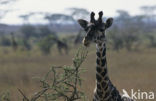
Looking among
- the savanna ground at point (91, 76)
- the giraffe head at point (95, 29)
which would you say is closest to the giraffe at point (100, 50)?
the giraffe head at point (95, 29)

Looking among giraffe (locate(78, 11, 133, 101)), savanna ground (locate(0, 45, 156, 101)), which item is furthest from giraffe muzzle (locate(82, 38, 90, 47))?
savanna ground (locate(0, 45, 156, 101))

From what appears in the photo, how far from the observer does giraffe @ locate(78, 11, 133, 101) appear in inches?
156

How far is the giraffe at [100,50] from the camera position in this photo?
397cm

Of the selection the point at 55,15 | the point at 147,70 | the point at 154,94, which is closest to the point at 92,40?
the point at 154,94

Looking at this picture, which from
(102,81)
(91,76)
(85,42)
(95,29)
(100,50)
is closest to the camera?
(85,42)

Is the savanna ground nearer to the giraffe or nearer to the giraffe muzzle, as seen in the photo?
the giraffe

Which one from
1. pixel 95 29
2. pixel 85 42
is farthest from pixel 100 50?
pixel 85 42

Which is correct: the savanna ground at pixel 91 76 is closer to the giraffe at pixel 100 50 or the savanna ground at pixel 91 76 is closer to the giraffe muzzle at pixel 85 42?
the giraffe at pixel 100 50

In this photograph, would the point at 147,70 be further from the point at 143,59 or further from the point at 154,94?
the point at 154,94

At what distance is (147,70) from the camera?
13.8 meters

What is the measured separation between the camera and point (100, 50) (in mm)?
4203

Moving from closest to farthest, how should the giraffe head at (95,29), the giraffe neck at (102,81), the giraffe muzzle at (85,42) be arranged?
the giraffe muzzle at (85,42) → the giraffe head at (95,29) → the giraffe neck at (102,81)

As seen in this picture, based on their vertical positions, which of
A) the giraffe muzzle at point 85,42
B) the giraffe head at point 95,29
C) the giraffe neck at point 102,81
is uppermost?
the giraffe head at point 95,29

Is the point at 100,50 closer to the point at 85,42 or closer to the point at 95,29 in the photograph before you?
the point at 95,29
